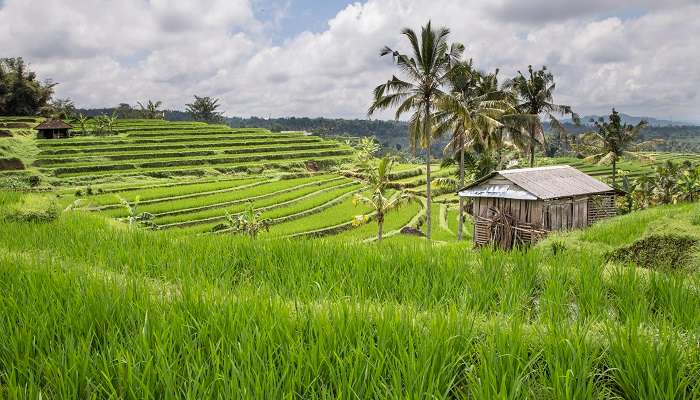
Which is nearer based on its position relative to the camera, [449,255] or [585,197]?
[449,255]

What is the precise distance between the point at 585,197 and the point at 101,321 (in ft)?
51.0

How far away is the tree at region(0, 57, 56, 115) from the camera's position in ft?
160

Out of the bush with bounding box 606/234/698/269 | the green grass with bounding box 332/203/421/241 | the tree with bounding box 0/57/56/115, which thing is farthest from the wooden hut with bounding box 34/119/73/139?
the bush with bounding box 606/234/698/269

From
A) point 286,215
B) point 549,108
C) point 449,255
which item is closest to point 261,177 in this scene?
point 286,215

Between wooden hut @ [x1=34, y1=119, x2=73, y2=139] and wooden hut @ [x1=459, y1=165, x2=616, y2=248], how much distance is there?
3948 centimetres

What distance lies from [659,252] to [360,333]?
629 cm

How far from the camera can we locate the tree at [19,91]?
48812mm

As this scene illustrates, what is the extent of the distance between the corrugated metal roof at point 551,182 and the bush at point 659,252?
20.6 ft

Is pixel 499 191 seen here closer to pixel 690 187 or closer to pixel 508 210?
pixel 508 210

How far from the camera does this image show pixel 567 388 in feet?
5.69

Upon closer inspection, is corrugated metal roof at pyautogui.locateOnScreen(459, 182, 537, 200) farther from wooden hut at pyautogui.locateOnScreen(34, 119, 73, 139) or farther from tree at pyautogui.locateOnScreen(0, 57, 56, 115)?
tree at pyautogui.locateOnScreen(0, 57, 56, 115)

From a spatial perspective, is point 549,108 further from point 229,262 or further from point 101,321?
point 101,321

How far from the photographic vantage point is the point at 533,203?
14.1 m

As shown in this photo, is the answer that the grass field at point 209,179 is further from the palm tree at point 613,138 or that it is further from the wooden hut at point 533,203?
the wooden hut at point 533,203
